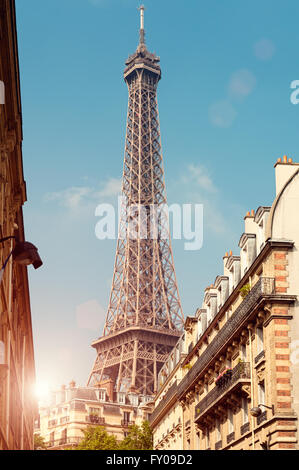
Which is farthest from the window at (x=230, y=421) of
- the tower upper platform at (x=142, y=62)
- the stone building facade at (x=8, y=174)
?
the tower upper platform at (x=142, y=62)

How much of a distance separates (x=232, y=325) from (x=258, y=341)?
327 cm

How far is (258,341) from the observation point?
33.8m

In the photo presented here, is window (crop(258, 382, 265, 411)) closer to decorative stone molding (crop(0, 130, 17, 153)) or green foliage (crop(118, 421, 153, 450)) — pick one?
decorative stone molding (crop(0, 130, 17, 153))

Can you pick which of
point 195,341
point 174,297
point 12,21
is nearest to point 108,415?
point 174,297

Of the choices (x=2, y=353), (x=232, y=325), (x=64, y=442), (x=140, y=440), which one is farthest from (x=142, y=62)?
(x=2, y=353)

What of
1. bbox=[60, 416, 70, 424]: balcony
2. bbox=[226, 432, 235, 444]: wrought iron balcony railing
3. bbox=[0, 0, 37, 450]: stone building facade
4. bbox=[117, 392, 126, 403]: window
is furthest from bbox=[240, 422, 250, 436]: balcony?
bbox=[117, 392, 126, 403]: window

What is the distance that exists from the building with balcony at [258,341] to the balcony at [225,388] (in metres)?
0.04

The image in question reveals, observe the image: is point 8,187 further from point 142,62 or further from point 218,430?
point 142,62

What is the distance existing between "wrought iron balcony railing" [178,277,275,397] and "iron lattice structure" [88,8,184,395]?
2607 inches

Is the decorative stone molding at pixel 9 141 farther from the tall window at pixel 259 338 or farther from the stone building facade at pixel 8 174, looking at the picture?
the tall window at pixel 259 338

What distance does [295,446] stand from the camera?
30.1 meters

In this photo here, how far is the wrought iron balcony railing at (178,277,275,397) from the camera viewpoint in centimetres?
3250

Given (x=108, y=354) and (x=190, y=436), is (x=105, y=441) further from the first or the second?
(x=108, y=354)
